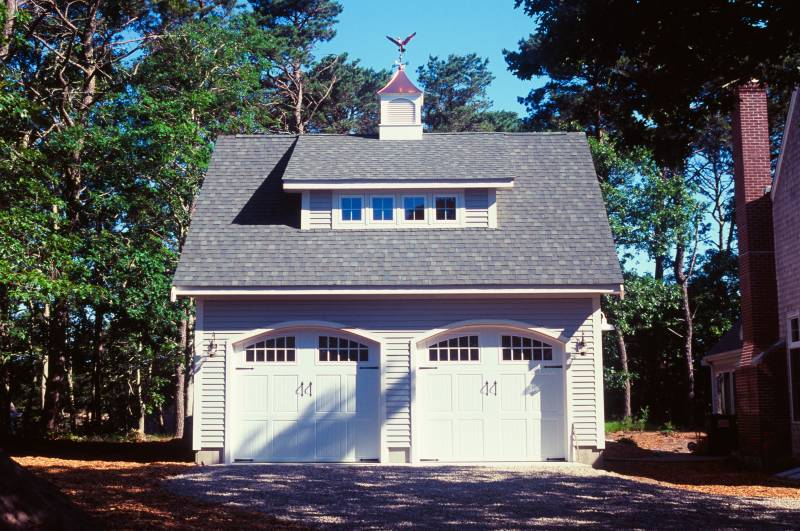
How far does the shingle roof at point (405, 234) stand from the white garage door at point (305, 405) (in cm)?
144

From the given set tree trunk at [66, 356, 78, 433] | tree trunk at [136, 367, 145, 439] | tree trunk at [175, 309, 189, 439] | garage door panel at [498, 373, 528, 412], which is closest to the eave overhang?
garage door panel at [498, 373, 528, 412]

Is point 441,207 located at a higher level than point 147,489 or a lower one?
higher

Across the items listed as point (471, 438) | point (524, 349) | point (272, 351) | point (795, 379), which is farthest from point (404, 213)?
point (795, 379)

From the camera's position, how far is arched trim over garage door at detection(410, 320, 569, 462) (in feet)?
51.6

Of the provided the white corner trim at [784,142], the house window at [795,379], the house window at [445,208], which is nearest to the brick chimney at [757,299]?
the white corner trim at [784,142]

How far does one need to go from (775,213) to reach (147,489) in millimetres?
12799

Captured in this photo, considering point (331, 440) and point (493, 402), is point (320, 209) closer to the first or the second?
point (331, 440)

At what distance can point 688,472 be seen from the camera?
15.7m

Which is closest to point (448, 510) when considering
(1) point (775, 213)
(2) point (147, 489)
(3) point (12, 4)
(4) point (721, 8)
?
(2) point (147, 489)

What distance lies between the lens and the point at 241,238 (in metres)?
17.0

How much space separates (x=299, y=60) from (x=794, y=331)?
27.2m

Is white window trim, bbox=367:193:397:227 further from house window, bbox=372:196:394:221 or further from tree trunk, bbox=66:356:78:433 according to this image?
tree trunk, bbox=66:356:78:433

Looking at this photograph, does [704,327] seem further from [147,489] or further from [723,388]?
Result: [147,489]

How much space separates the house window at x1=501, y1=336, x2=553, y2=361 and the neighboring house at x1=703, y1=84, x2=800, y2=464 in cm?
414
